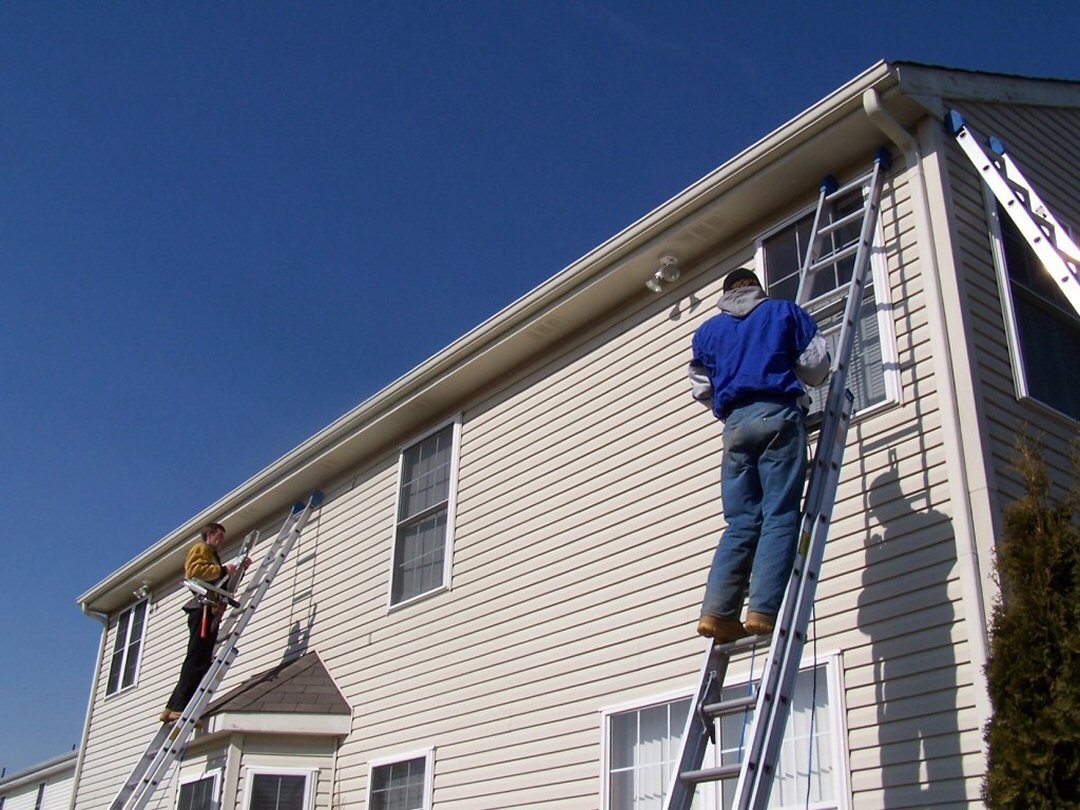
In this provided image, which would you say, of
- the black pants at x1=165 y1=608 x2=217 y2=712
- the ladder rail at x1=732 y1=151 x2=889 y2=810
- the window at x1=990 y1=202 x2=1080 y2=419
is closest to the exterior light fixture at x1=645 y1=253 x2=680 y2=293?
the window at x1=990 y1=202 x2=1080 y2=419

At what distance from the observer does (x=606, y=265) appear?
29.8ft

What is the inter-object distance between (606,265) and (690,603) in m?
2.81

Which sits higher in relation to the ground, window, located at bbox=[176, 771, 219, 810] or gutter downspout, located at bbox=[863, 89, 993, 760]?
gutter downspout, located at bbox=[863, 89, 993, 760]

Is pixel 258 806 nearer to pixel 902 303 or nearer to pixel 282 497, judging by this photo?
pixel 282 497

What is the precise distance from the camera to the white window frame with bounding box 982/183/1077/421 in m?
6.77

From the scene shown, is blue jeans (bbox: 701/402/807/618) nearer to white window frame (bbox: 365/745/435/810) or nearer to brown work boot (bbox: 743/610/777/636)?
brown work boot (bbox: 743/610/777/636)

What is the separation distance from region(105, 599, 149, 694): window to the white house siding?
1224 centimetres

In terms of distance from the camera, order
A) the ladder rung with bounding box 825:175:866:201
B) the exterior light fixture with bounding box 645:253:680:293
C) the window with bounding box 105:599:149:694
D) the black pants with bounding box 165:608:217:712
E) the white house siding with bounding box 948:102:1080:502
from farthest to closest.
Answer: the window with bounding box 105:599:149:694, the black pants with bounding box 165:608:217:712, the exterior light fixture with bounding box 645:253:680:293, the ladder rung with bounding box 825:175:866:201, the white house siding with bounding box 948:102:1080:502

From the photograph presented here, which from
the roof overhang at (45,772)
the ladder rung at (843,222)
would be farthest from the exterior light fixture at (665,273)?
the roof overhang at (45,772)

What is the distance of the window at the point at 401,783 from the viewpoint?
30.5ft

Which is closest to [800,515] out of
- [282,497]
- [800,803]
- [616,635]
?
[800,803]

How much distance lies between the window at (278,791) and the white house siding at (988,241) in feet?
21.5

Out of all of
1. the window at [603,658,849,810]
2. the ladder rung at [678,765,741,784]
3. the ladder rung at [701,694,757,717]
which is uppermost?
the window at [603,658,849,810]

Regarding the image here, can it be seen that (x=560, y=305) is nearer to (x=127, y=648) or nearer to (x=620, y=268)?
(x=620, y=268)
